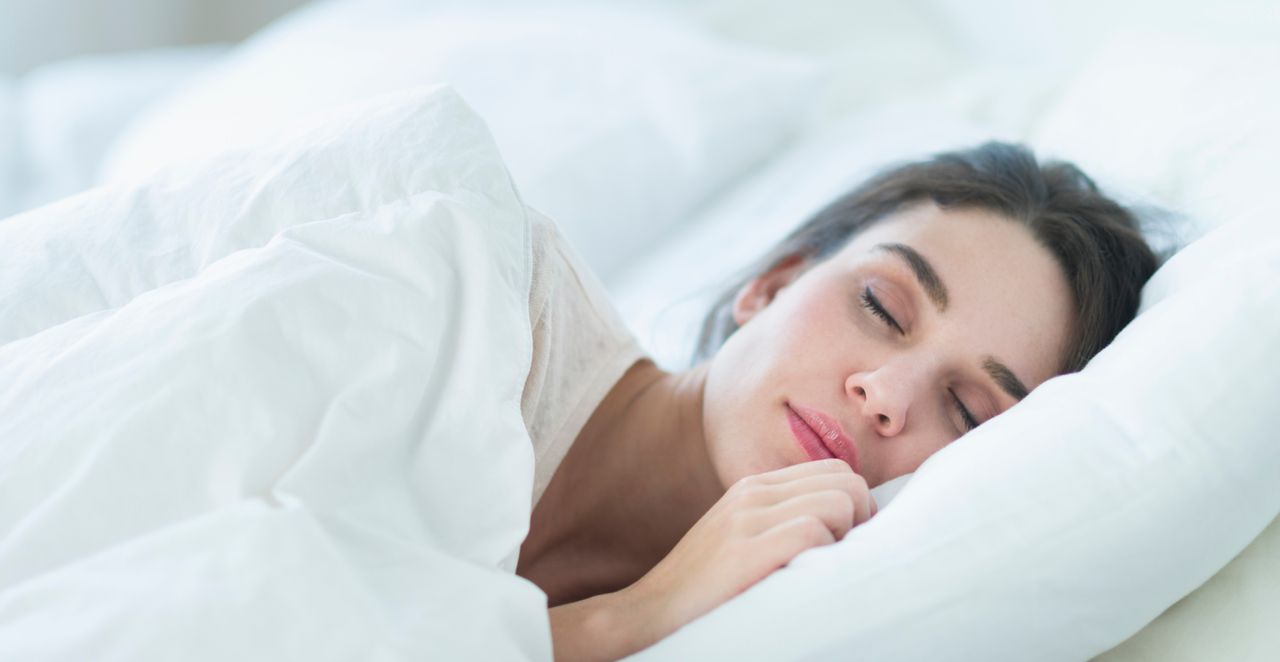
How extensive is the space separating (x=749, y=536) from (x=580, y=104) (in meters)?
0.90

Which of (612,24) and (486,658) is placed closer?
(486,658)

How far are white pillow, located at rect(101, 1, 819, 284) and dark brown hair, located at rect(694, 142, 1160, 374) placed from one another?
0.30 m

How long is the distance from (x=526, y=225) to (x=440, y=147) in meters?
0.08

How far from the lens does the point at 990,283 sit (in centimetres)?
92

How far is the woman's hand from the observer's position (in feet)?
2.24

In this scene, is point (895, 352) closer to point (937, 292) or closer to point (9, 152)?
point (937, 292)

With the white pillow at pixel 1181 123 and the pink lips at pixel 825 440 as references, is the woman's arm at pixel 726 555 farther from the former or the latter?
Result: the white pillow at pixel 1181 123

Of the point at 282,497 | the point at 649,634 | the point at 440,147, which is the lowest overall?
the point at 649,634

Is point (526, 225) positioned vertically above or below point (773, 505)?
above

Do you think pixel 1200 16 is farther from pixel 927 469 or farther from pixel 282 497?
pixel 282 497

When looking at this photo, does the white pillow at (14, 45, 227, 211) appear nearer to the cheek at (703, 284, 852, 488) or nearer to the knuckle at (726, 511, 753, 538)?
the cheek at (703, 284, 852, 488)

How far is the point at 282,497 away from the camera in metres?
0.60

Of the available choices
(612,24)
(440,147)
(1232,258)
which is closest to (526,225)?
(440,147)

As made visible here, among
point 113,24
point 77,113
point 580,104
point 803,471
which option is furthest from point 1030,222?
point 113,24
